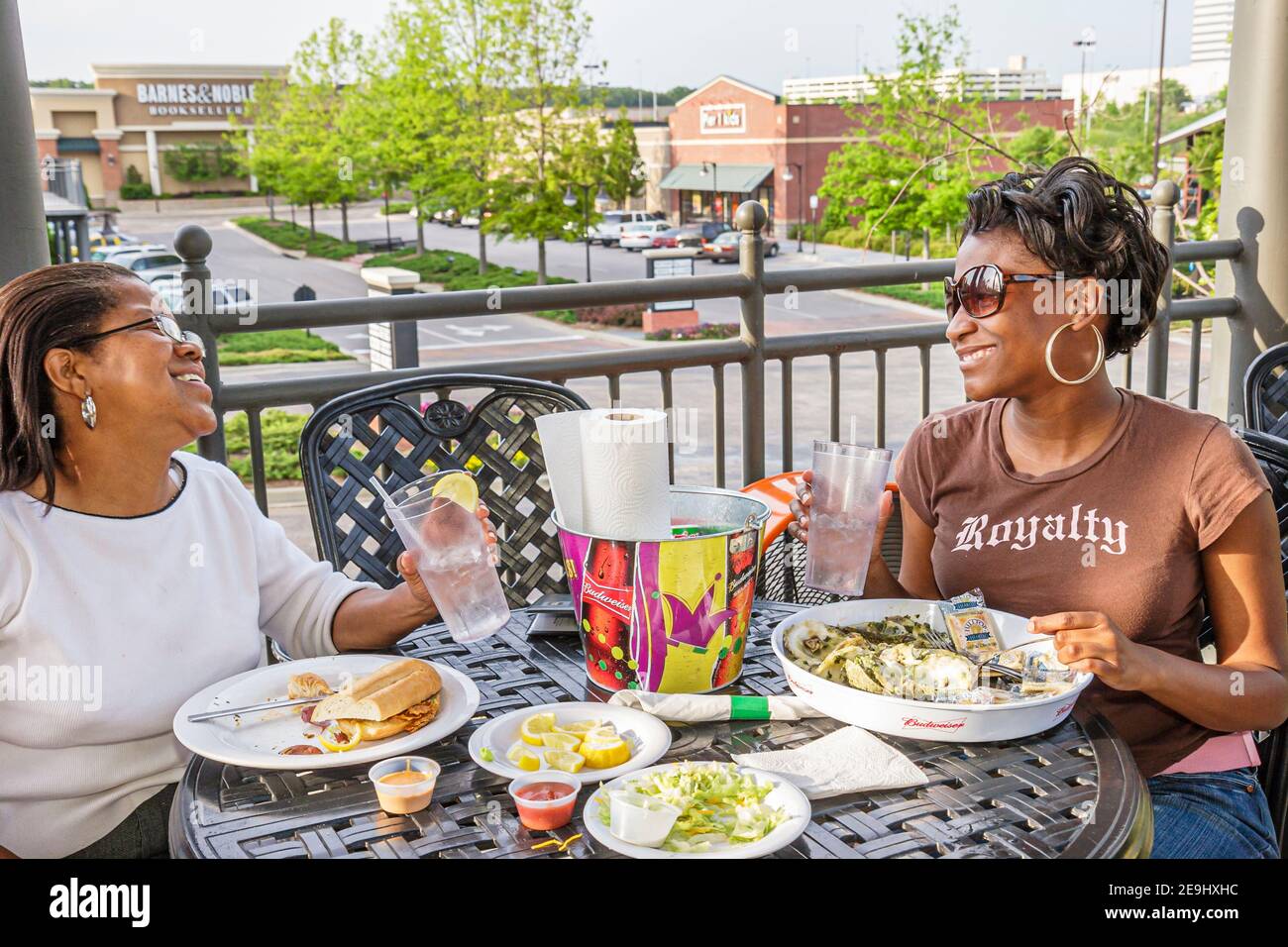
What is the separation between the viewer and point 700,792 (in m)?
1.33

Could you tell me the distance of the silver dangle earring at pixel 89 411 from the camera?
1771 millimetres

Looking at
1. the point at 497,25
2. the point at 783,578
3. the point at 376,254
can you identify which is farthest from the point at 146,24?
the point at 783,578

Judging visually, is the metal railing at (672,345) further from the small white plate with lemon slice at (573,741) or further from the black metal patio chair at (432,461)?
the small white plate with lemon slice at (573,741)

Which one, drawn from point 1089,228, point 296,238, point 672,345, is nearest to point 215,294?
point 672,345

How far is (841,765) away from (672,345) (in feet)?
7.69

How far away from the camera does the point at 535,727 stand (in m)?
1.51

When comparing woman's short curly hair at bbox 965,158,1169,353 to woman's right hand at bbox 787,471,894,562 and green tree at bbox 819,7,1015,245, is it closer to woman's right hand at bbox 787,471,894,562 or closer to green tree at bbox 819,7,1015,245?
woman's right hand at bbox 787,471,894,562

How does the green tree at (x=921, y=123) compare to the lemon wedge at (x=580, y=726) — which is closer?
the lemon wedge at (x=580, y=726)

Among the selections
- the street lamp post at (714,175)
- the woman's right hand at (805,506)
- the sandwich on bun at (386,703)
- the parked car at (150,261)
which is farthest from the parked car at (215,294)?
the street lamp post at (714,175)

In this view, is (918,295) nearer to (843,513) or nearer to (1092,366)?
(1092,366)

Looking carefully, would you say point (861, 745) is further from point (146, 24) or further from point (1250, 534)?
point (146, 24)

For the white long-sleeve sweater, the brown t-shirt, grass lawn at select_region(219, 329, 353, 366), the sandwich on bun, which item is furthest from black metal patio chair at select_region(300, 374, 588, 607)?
grass lawn at select_region(219, 329, 353, 366)
